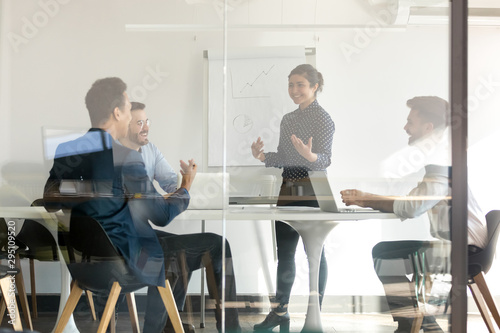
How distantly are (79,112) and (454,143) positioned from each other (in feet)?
6.59

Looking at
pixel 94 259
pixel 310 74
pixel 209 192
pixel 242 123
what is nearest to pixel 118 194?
pixel 94 259

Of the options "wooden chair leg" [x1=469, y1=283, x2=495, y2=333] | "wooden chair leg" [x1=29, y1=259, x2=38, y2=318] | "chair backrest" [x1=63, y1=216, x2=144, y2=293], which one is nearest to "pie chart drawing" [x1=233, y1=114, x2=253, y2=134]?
"chair backrest" [x1=63, y1=216, x2=144, y2=293]

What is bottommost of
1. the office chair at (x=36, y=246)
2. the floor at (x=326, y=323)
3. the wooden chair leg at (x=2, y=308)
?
the floor at (x=326, y=323)

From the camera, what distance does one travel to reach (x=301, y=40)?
3246 millimetres

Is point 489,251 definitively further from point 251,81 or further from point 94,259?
point 94,259

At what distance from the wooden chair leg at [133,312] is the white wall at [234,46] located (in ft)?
1.27

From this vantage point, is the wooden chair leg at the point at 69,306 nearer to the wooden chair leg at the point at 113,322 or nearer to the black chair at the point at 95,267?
the black chair at the point at 95,267

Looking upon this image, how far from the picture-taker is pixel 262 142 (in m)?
3.22

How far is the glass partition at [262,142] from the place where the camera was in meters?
3.12

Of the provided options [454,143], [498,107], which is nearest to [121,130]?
[454,143]

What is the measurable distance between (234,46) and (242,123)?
Answer: 402mm

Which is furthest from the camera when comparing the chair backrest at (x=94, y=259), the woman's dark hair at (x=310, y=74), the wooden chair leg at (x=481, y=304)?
the wooden chair leg at (x=481, y=304)

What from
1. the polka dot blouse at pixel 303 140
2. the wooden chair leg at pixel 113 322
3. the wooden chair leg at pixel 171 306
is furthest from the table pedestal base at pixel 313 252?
the wooden chair leg at pixel 113 322

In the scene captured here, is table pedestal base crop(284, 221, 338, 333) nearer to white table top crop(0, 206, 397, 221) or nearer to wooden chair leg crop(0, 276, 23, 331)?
white table top crop(0, 206, 397, 221)
